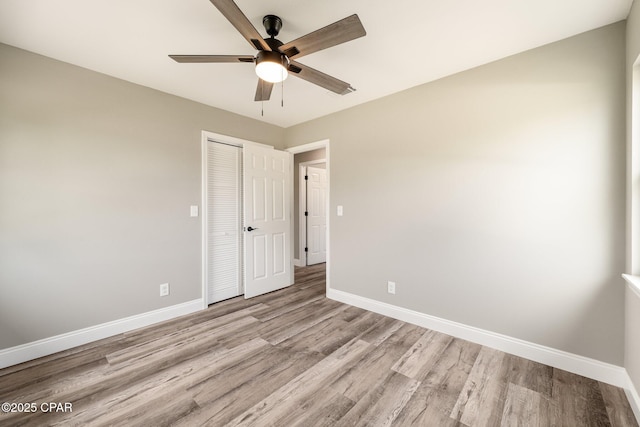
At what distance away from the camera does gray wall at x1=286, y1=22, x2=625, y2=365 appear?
5.94ft

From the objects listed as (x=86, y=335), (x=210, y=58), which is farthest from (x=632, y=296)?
(x=86, y=335)

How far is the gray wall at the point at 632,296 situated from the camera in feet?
4.98

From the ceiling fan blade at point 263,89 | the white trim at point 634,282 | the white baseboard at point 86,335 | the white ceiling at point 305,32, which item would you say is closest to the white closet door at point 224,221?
the white baseboard at point 86,335

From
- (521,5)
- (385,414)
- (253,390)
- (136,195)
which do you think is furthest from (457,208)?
(136,195)

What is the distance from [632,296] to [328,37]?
2.46 meters

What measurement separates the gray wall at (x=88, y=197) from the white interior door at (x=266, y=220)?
65 centimetres

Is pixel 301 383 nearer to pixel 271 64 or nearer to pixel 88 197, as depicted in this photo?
pixel 271 64

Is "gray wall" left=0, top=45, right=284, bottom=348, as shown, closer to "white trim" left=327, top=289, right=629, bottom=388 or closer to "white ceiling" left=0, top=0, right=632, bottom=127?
"white ceiling" left=0, top=0, right=632, bottom=127

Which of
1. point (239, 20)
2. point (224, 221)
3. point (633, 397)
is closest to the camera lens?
point (239, 20)

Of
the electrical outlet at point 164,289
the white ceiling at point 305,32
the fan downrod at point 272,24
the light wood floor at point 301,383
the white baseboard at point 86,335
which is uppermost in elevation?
the white ceiling at point 305,32

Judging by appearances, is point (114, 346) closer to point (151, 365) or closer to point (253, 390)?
point (151, 365)

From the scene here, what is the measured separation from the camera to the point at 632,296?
5.23 ft

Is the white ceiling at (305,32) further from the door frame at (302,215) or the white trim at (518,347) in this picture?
the door frame at (302,215)

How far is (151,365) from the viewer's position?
2.01 meters
